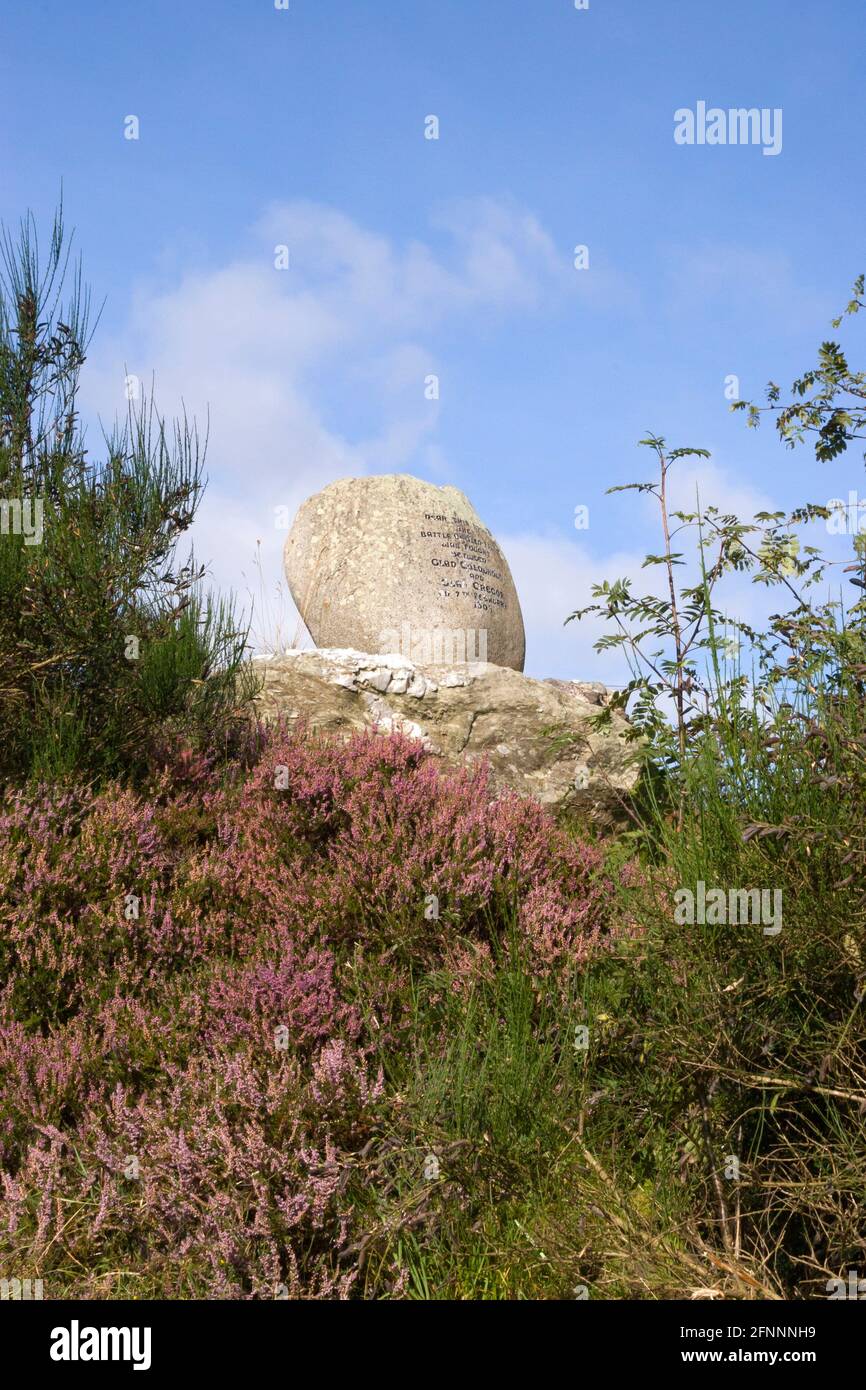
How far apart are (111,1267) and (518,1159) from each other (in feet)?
4.01

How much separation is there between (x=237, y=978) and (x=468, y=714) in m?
2.96

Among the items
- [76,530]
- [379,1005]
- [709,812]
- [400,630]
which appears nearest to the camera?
[709,812]

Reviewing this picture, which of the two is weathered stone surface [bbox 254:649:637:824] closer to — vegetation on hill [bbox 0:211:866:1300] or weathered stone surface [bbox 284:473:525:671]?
vegetation on hill [bbox 0:211:866:1300]

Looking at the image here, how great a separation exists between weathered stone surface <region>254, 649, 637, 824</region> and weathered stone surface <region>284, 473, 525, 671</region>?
222 centimetres

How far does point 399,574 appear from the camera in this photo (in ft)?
30.4

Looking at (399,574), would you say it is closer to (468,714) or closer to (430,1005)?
(468,714)

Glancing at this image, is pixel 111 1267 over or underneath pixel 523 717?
underneath

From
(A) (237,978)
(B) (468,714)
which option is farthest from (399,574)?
(A) (237,978)

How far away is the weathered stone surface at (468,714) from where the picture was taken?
606 cm

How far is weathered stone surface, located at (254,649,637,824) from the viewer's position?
6.06 m

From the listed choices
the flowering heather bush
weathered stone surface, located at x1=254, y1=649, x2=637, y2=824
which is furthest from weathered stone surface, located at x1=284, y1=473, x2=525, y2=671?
the flowering heather bush

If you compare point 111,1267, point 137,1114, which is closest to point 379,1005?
point 137,1114
